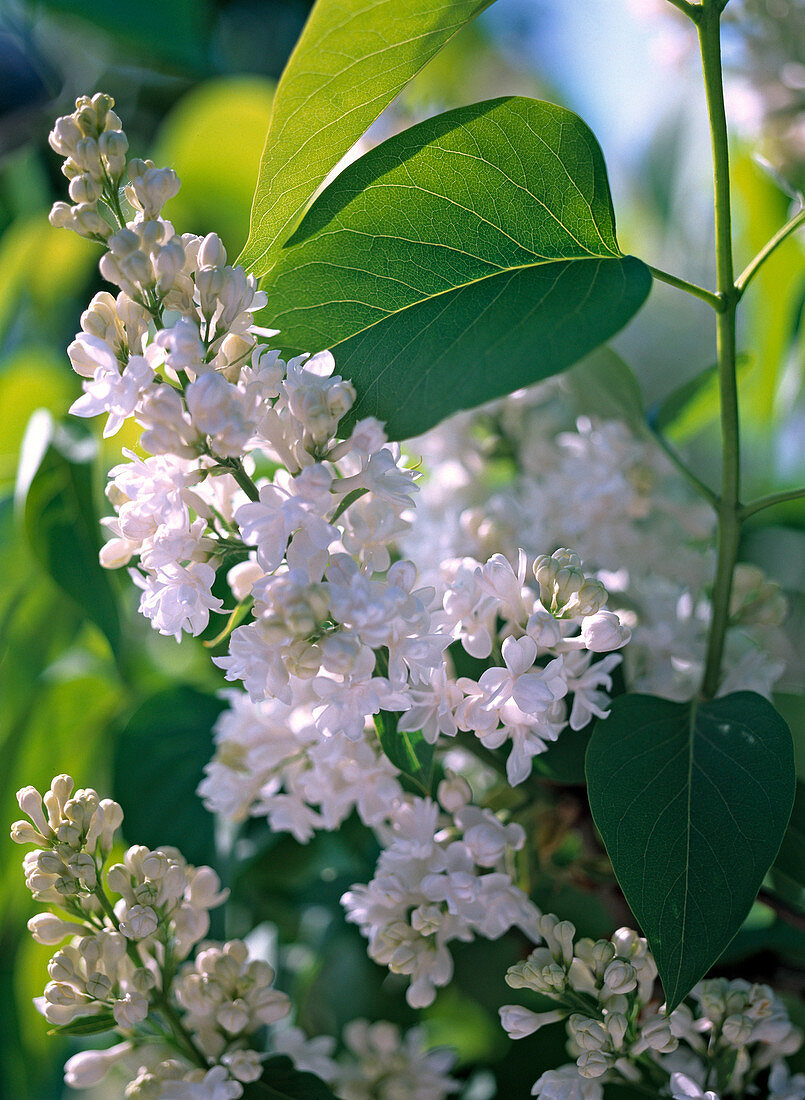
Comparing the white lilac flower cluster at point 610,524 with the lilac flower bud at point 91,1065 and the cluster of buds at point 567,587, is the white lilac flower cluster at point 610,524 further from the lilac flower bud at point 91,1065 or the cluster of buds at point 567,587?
the lilac flower bud at point 91,1065

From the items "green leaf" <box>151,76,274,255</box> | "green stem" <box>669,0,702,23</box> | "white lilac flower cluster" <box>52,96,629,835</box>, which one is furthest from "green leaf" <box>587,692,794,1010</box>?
"green leaf" <box>151,76,274,255</box>

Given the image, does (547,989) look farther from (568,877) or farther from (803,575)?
(803,575)

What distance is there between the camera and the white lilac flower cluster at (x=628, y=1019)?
0.30 meters

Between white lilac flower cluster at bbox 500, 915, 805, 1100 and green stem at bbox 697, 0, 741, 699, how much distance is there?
112 mm

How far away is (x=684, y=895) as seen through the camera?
0.28 meters

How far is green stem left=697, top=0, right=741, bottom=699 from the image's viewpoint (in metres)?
0.32

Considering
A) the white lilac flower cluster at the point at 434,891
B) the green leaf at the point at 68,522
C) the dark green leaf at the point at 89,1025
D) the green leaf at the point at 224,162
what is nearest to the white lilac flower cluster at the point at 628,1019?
the white lilac flower cluster at the point at 434,891

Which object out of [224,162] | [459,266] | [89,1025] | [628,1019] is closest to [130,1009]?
[89,1025]

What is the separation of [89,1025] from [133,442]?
12.1 inches

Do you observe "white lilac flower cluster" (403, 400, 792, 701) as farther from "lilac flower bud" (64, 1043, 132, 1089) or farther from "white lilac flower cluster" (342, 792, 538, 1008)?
"lilac flower bud" (64, 1043, 132, 1089)

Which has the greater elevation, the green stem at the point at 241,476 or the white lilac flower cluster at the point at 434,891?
the green stem at the point at 241,476

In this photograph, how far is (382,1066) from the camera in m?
0.43

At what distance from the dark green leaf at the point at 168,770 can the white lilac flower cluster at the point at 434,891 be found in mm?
148

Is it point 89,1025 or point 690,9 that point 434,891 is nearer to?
point 89,1025
